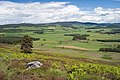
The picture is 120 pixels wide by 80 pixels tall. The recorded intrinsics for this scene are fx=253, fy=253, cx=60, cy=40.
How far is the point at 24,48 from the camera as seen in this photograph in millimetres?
74375

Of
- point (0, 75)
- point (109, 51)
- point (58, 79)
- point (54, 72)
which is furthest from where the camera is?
point (109, 51)

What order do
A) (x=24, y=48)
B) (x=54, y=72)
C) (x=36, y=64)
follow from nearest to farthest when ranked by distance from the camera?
(x=54, y=72) → (x=36, y=64) → (x=24, y=48)

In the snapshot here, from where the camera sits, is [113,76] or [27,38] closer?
[113,76]

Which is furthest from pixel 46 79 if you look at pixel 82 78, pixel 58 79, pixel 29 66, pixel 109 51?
pixel 109 51

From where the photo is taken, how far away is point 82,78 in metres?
17.0

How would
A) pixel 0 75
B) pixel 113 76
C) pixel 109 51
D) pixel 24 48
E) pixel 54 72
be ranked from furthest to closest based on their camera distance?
pixel 109 51
pixel 24 48
pixel 113 76
pixel 54 72
pixel 0 75

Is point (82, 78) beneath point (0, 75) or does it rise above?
beneath

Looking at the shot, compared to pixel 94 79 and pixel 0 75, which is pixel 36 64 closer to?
pixel 94 79

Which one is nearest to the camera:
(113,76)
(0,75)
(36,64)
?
(0,75)

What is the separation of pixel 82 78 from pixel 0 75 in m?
6.30

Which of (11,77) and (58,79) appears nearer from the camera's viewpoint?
(11,77)

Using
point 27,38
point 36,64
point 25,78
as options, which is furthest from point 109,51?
point 25,78

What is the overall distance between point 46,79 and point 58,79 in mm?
732

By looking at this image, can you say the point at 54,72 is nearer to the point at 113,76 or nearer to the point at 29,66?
the point at 29,66
